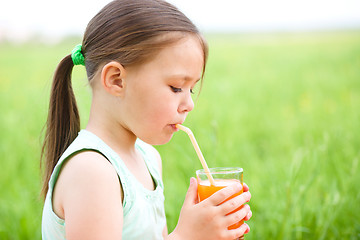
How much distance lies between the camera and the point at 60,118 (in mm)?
1477

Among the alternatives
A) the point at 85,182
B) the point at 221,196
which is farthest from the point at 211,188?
the point at 85,182

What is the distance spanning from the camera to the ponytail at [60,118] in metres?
1.46

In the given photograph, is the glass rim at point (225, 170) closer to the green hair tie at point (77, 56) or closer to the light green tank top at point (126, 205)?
the light green tank top at point (126, 205)

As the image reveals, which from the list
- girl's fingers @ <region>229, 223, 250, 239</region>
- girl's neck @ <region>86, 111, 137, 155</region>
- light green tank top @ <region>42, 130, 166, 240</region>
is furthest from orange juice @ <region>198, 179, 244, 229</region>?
girl's neck @ <region>86, 111, 137, 155</region>

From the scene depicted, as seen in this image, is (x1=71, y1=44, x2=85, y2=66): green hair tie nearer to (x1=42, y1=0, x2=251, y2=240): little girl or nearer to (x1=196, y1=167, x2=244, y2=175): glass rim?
(x1=42, y1=0, x2=251, y2=240): little girl

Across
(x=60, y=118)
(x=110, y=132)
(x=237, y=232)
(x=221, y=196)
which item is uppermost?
(x=60, y=118)

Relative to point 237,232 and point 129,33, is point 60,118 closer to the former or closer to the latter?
point 129,33

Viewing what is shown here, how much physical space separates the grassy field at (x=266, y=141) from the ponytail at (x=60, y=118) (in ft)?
0.21

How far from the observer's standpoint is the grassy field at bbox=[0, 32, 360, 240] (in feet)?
6.50

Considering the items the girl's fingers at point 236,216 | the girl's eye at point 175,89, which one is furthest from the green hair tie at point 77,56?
the girl's fingers at point 236,216

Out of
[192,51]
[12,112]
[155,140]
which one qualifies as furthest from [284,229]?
[12,112]

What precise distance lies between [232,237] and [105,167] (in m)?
0.42

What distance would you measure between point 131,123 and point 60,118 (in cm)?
33

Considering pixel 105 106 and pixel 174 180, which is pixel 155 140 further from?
pixel 174 180
